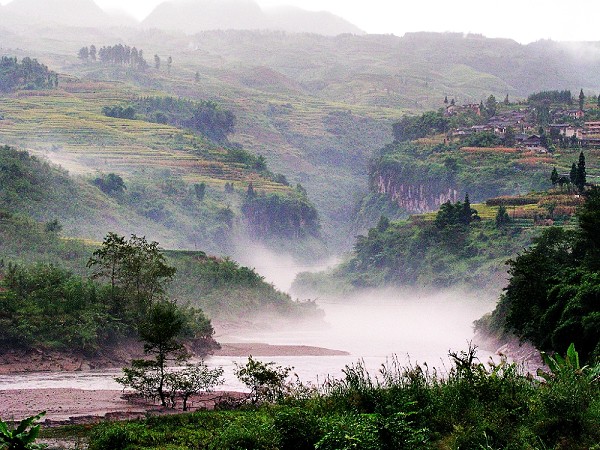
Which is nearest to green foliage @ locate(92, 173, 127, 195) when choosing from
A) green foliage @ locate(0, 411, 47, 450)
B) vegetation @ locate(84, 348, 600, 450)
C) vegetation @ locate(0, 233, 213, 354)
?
vegetation @ locate(0, 233, 213, 354)

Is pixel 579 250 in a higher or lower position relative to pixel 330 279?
higher

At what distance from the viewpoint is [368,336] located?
13038cm

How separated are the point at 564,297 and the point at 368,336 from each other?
76.0 meters

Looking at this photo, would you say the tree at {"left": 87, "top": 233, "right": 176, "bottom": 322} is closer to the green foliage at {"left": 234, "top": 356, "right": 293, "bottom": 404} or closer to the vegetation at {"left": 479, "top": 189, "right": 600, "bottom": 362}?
the vegetation at {"left": 479, "top": 189, "right": 600, "bottom": 362}

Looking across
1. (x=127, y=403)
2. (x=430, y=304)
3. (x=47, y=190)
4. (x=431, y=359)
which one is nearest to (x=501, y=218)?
(x=430, y=304)

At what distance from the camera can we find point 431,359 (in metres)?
91.8

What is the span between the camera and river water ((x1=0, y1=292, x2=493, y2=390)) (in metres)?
69.8

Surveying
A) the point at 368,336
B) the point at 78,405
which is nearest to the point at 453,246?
the point at 368,336

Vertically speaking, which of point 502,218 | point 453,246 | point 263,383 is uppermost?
point 263,383

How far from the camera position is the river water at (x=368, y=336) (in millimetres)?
69750

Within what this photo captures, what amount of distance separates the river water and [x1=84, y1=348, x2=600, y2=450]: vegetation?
31.3m

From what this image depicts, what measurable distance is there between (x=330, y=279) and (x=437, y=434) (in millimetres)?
161824

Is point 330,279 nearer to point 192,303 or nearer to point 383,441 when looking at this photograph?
point 192,303

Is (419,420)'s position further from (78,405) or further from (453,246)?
(453,246)
